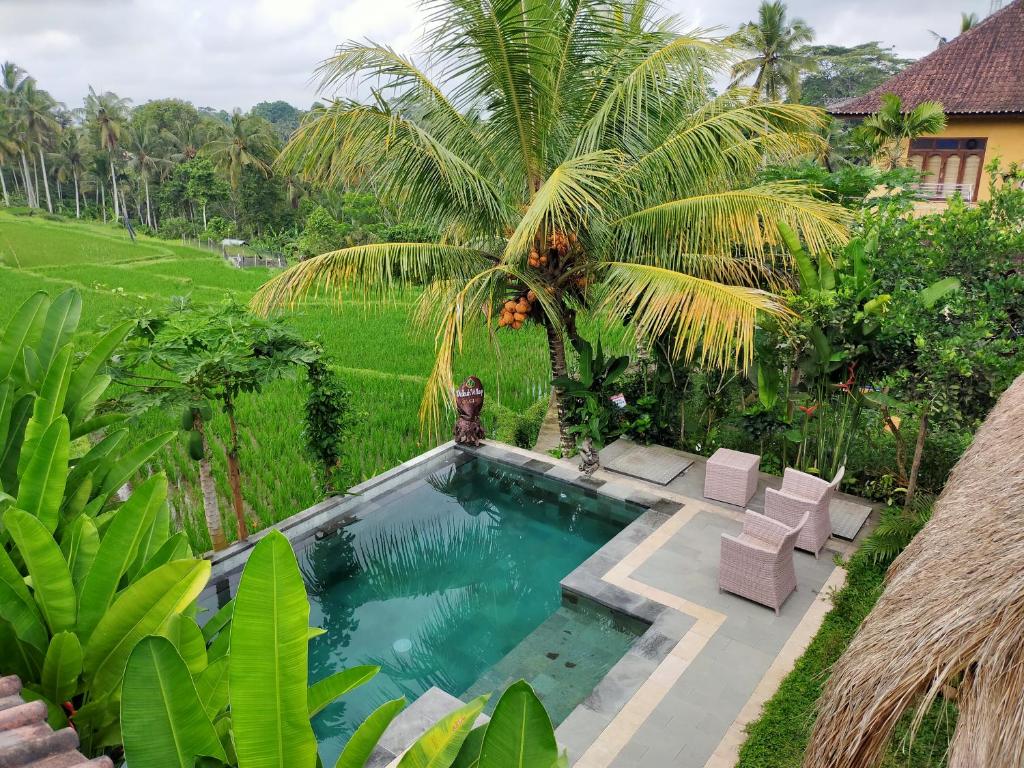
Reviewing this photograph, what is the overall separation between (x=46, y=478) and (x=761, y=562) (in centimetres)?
457

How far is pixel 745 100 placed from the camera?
7.10 metres

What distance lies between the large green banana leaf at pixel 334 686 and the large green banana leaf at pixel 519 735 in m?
0.43

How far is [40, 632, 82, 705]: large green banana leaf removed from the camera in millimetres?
1624

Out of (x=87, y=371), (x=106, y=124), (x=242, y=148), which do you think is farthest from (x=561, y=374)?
(x=106, y=124)

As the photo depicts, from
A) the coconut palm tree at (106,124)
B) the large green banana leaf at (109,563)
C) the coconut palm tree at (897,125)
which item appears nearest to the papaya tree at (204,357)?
the large green banana leaf at (109,563)

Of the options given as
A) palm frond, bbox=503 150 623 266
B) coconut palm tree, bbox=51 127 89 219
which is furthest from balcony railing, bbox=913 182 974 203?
coconut palm tree, bbox=51 127 89 219

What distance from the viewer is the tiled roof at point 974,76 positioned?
13453 millimetres

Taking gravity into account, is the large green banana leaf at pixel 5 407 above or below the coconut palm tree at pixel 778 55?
below

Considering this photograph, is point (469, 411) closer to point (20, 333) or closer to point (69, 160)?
point (20, 333)

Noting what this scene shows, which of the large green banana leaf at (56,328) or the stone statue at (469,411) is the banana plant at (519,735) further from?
the stone statue at (469,411)

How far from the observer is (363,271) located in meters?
6.57

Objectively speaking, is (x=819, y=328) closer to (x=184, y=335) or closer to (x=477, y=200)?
(x=477, y=200)

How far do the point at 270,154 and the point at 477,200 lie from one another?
30.6 m

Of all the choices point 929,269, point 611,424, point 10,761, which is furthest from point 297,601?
point 611,424
